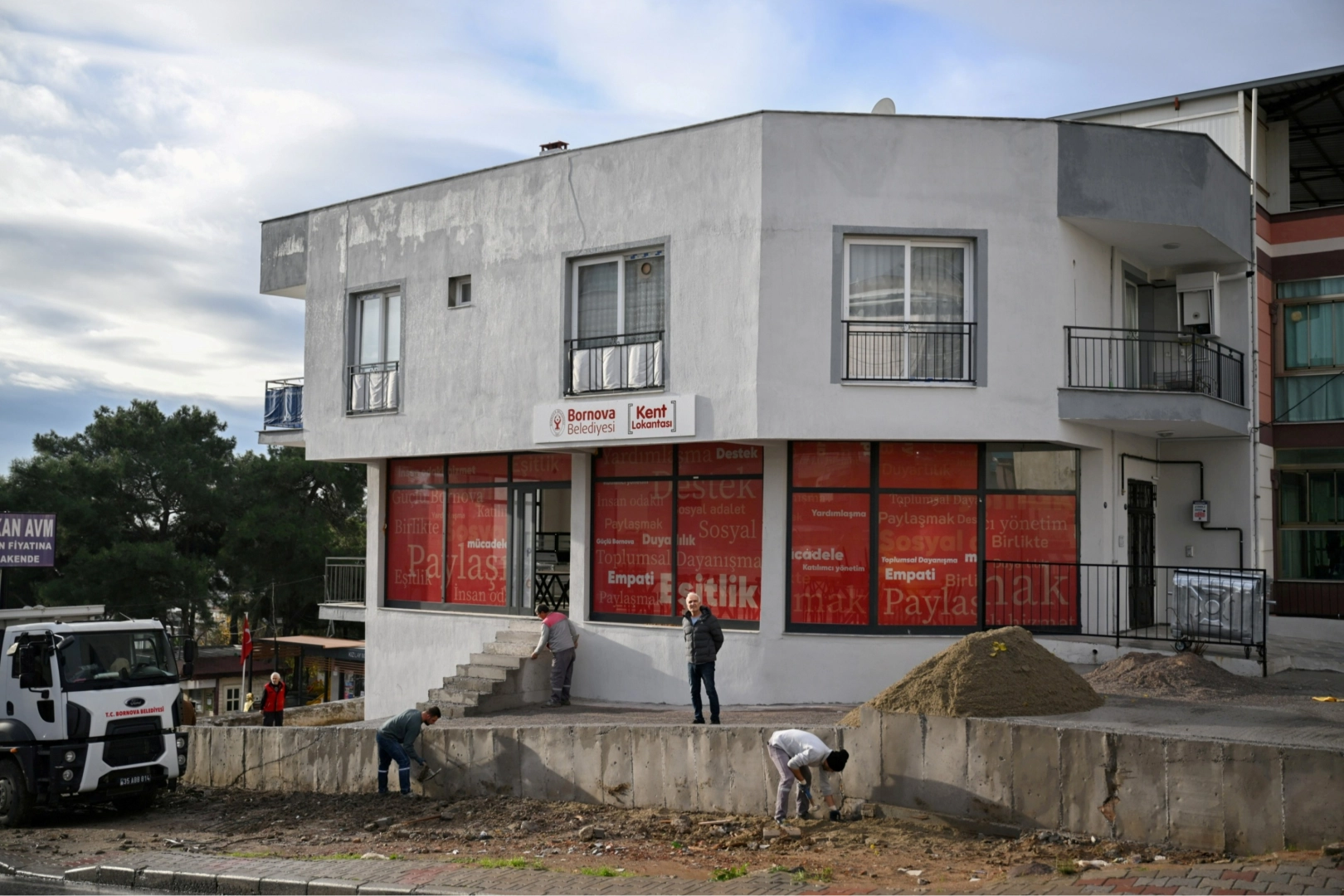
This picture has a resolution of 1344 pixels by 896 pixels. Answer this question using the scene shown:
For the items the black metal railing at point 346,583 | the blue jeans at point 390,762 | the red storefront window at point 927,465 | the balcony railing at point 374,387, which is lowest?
the blue jeans at point 390,762

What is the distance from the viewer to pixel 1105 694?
527 inches

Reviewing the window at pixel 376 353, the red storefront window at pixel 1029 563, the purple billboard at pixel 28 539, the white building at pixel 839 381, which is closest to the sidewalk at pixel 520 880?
the white building at pixel 839 381

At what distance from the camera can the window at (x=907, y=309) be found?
16.3 m

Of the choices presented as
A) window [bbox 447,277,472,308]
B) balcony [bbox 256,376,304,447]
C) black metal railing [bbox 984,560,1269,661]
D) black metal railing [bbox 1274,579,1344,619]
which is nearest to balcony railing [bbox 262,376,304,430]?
balcony [bbox 256,376,304,447]

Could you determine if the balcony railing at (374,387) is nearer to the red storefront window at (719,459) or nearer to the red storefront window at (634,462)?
the red storefront window at (634,462)

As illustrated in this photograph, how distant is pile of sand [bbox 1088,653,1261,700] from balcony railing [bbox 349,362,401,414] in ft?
39.5

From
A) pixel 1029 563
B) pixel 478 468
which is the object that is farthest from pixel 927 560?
pixel 478 468

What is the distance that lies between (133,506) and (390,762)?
4596 cm

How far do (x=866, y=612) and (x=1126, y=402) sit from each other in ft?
15.2

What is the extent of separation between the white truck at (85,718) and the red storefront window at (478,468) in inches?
247

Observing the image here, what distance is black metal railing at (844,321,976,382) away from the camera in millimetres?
16266

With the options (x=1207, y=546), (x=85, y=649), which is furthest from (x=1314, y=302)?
(x=85, y=649)

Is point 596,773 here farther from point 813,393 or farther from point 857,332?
point 857,332

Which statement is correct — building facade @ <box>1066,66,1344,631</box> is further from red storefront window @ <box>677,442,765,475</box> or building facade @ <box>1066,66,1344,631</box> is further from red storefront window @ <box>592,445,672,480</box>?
red storefront window @ <box>592,445,672,480</box>
